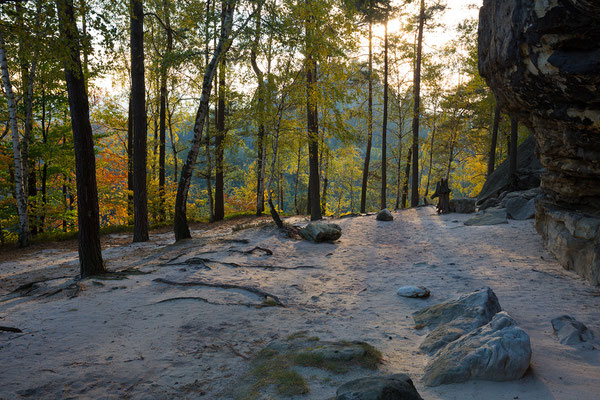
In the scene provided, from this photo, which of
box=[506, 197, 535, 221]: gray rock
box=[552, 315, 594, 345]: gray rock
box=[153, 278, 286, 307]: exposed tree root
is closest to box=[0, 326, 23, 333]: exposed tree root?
box=[153, 278, 286, 307]: exposed tree root

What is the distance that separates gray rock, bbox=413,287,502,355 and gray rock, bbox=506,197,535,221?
769 centimetres

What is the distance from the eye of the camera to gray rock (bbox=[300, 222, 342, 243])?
34.1ft

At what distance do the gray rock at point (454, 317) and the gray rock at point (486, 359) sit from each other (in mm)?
593

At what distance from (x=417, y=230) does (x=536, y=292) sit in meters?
6.55

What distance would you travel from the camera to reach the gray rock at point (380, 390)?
225 centimetres

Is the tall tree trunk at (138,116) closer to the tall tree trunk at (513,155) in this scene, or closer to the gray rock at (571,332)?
the gray rock at (571,332)

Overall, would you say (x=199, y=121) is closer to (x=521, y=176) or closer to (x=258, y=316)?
(x=258, y=316)

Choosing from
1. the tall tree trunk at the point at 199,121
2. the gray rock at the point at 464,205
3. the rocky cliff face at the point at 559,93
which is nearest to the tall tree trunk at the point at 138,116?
the tall tree trunk at the point at 199,121

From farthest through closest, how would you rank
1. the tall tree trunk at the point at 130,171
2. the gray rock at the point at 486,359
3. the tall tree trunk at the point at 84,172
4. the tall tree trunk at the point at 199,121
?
the tall tree trunk at the point at 130,171
the tall tree trunk at the point at 199,121
the tall tree trunk at the point at 84,172
the gray rock at the point at 486,359

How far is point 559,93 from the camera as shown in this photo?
16.0ft

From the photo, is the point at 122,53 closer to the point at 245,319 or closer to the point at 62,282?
the point at 62,282

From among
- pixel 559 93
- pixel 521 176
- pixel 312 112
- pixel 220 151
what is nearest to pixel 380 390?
pixel 559 93

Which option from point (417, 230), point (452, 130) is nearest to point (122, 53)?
point (417, 230)

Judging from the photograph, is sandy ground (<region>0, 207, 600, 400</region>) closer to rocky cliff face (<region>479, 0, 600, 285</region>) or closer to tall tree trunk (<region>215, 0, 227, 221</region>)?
rocky cliff face (<region>479, 0, 600, 285</region>)
